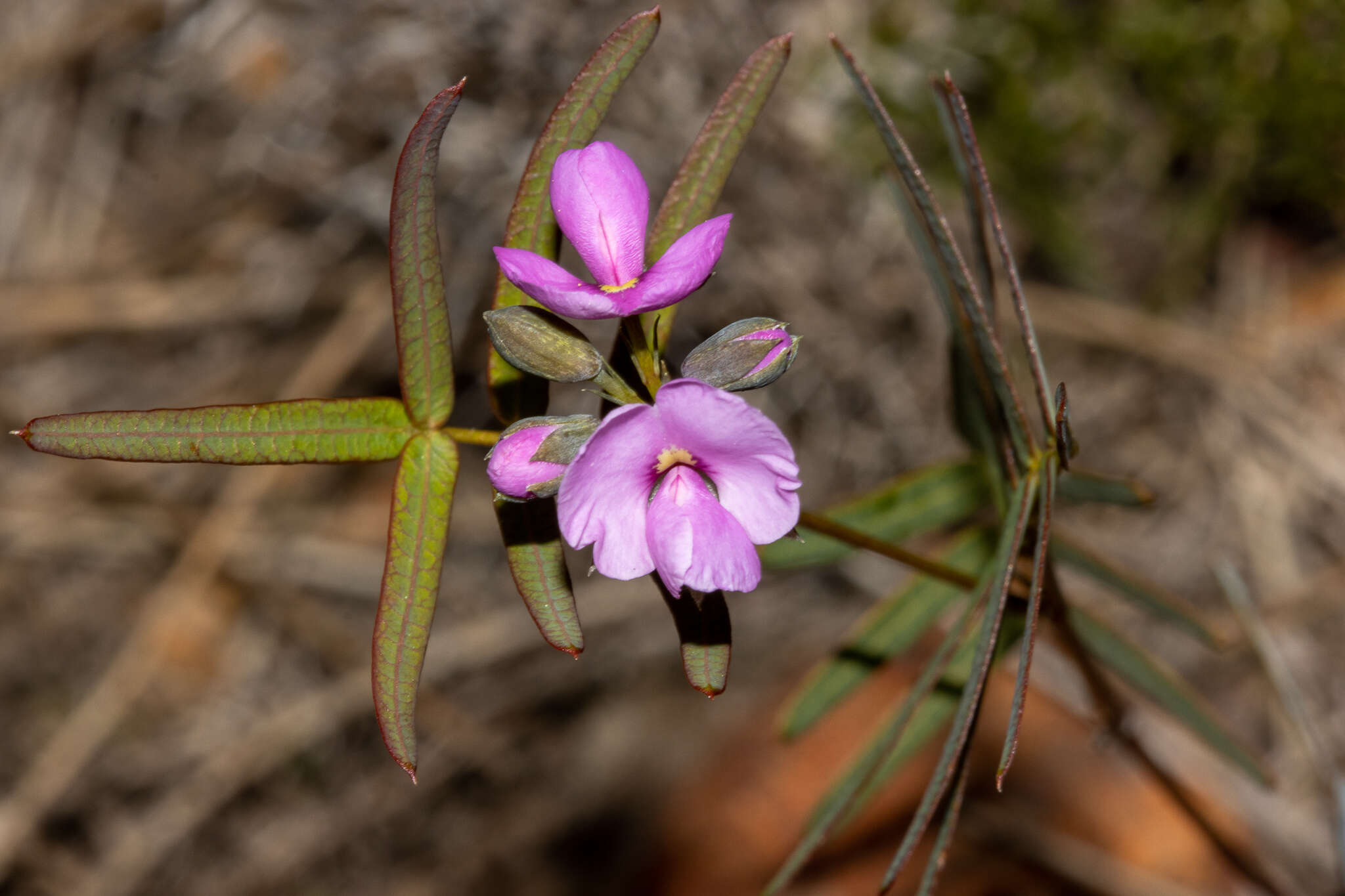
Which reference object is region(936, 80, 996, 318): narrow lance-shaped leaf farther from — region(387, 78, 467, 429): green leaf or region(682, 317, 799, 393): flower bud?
region(387, 78, 467, 429): green leaf

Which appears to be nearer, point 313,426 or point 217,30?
point 313,426

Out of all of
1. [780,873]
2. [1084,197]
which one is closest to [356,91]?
[1084,197]

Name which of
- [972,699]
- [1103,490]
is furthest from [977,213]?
[972,699]

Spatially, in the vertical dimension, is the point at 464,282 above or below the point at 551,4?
below

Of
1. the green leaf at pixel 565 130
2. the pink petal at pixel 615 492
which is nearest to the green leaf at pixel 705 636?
the pink petal at pixel 615 492

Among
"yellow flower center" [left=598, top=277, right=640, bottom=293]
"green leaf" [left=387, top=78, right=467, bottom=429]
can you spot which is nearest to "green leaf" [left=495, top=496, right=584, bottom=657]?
"green leaf" [left=387, top=78, right=467, bottom=429]

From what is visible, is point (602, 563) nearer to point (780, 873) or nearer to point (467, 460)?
point (780, 873)

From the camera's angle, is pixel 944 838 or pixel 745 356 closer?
pixel 745 356

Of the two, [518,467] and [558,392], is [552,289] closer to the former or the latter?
[518,467]

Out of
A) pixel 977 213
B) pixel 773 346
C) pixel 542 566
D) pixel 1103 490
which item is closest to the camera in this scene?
pixel 773 346
